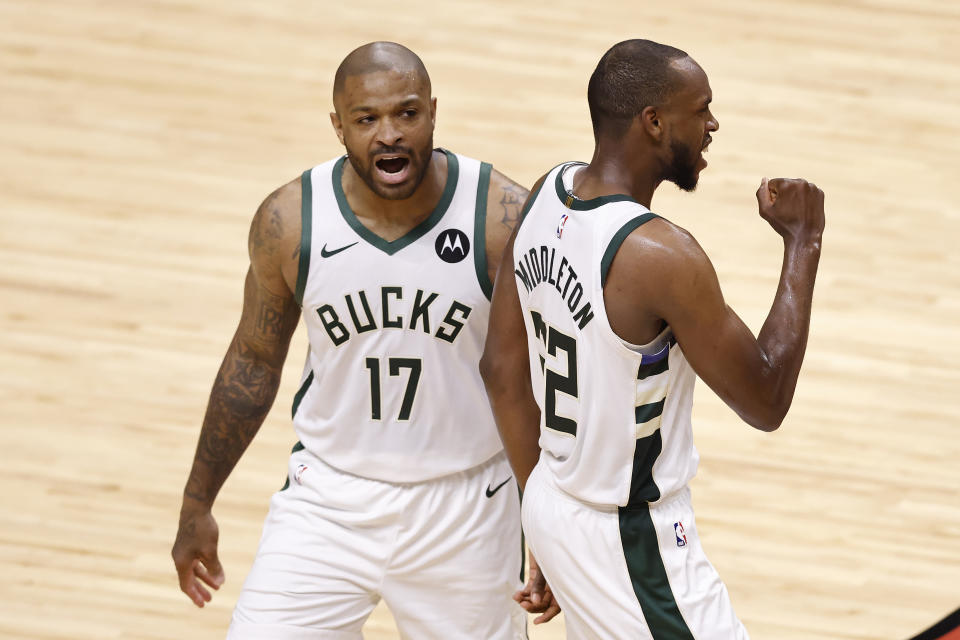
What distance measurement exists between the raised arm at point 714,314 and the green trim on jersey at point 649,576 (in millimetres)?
313

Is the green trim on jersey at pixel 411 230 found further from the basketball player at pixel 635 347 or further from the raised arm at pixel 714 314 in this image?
the raised arm at pixel 714 314

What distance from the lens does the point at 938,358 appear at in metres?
5.95

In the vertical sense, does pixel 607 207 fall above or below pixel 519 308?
above

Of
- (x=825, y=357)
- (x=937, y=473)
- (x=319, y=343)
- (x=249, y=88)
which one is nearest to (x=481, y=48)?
(x=249, y=88)

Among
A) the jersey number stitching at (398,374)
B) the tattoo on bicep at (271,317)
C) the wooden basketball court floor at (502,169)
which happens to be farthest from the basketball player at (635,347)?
the wooden basketball court floor at (502,169)

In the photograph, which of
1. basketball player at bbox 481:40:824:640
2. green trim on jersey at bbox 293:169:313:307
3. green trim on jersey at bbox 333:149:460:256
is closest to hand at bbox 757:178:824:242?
basketball player at bbox 481:40:824:640

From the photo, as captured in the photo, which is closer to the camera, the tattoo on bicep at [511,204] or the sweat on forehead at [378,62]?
the sweat on forehead at [378,62]

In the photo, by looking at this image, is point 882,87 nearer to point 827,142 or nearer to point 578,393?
point 827,142

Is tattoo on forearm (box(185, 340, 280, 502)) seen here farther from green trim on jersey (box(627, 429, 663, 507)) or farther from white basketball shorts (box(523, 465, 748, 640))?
green trim on jersey (box(627, 429, 663, 507))

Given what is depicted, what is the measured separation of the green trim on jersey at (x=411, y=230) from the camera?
324 cm

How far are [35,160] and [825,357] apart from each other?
377 centimetres

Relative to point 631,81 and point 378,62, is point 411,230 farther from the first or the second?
point 631,81

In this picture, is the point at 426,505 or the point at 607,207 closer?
the point at 607,207

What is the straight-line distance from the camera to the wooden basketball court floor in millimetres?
4820
